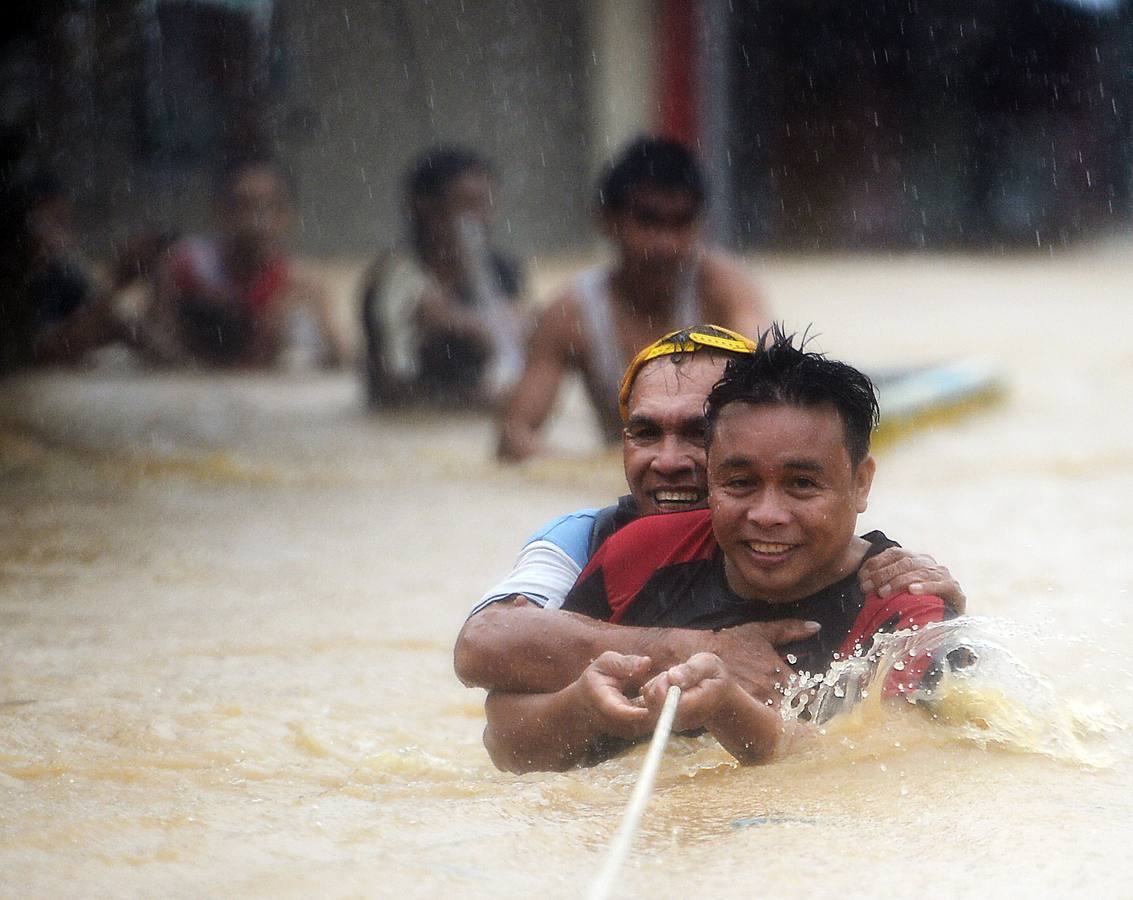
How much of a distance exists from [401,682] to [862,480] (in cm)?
164

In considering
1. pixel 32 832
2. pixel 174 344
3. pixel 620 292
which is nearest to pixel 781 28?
pixel 174 344

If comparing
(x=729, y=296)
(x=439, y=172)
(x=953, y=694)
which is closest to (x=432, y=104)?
(x=439, y=172)

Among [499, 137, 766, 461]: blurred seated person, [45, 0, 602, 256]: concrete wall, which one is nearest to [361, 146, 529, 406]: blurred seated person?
[499, 137, 766, 461]: blurred seated person

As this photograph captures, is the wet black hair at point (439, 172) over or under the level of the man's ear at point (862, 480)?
over

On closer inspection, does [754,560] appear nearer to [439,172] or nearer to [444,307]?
[444,307]

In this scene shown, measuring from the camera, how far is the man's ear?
116 inches

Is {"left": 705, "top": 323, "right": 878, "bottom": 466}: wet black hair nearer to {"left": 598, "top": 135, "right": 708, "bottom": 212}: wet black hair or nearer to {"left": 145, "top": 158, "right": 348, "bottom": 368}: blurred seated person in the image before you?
{"left": 598, "top": 135, "right": 708, "bottom": 212}: wet black hair

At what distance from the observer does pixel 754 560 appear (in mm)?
2877

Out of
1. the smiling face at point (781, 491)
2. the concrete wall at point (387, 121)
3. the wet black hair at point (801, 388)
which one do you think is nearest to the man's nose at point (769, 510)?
the smiling face at point (781, 491)

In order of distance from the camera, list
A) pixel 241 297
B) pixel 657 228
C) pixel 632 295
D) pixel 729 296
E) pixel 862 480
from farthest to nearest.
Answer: pixel 241 297
pixel 632 295
pixel 729 296
pixel 657 228
pixel 862 480

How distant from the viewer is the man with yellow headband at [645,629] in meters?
2.92

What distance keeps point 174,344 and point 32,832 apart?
7877mm

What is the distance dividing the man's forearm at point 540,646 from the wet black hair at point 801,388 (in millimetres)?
399

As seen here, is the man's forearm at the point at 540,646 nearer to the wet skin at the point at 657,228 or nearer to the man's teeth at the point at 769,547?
the man's teeth at the point at 769,547
